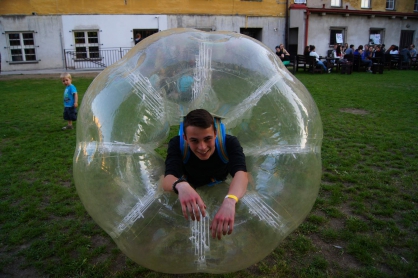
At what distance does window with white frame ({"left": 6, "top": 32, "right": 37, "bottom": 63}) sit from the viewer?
19.9m

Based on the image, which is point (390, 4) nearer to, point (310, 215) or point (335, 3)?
point (335, 3)

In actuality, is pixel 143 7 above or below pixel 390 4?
below

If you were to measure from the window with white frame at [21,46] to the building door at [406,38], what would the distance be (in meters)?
26.3

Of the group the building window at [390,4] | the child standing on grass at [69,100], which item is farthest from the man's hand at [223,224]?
the building window at [390,4]

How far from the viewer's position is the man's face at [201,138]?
8.39ft

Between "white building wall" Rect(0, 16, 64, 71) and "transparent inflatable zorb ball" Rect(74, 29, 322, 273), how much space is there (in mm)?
19529

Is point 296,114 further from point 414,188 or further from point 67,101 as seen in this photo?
point 67,101

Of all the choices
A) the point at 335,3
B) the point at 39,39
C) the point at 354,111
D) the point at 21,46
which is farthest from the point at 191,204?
the point at 335,3

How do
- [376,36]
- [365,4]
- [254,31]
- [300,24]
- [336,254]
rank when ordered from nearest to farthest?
[336,254], [300,24], [254,31], [376,36], [365,4]

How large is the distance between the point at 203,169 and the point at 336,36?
23990 millimetres

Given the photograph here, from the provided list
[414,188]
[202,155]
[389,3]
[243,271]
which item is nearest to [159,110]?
Result: [202,155]

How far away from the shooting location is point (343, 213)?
4008 millimetres

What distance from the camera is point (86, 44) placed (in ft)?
68.3

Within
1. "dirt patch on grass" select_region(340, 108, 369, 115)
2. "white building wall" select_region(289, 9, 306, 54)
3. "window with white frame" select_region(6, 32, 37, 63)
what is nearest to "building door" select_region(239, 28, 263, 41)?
"white building wall" select_region(289, 9, 306, 54)
